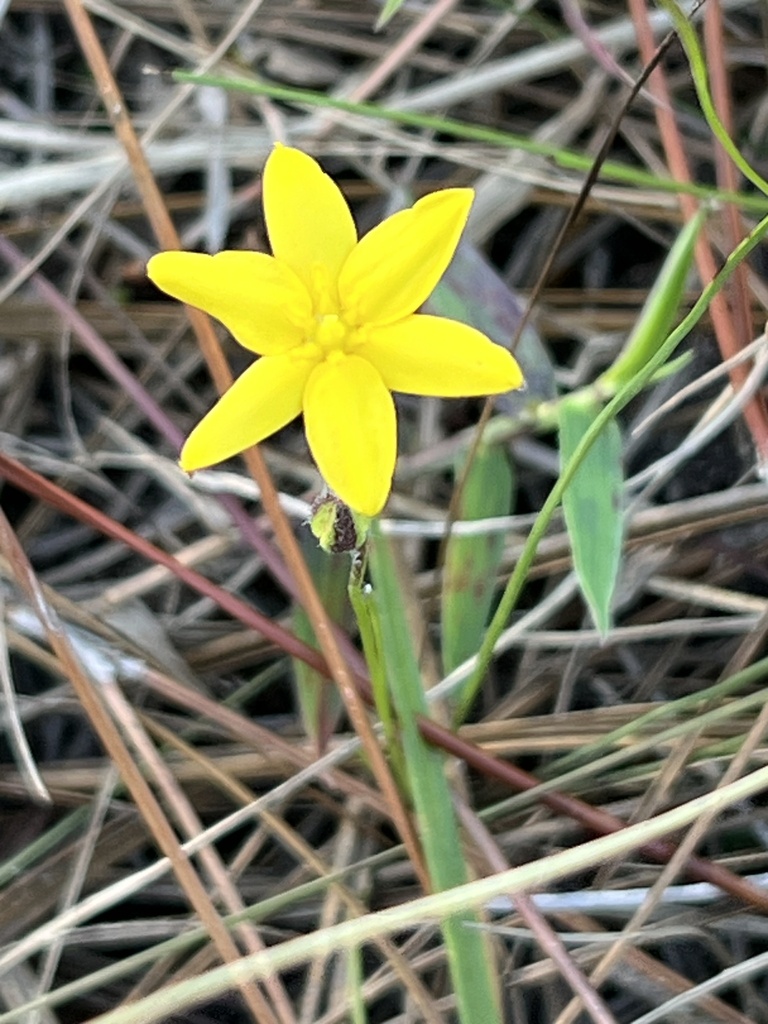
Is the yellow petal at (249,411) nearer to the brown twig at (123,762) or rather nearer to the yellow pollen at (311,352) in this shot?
the yellow pollen at (311,352)

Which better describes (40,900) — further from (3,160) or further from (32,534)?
(3,160)

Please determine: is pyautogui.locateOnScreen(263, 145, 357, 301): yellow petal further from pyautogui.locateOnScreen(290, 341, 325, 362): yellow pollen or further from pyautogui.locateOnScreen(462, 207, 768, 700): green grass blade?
pyautogui.locateOnScreen(462, 207, 768, 700): green grass blade

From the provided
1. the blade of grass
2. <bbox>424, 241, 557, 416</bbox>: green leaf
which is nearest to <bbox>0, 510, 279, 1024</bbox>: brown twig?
the blade of grass

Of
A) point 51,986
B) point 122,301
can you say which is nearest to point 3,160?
point 122,301

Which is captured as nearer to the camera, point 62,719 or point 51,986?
point 51,986

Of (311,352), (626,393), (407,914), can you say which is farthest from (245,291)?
(407,914)

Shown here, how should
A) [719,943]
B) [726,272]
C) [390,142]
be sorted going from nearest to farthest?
1. [726,272]
2. [719,943]
3. [390,142]

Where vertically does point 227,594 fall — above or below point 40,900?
above
